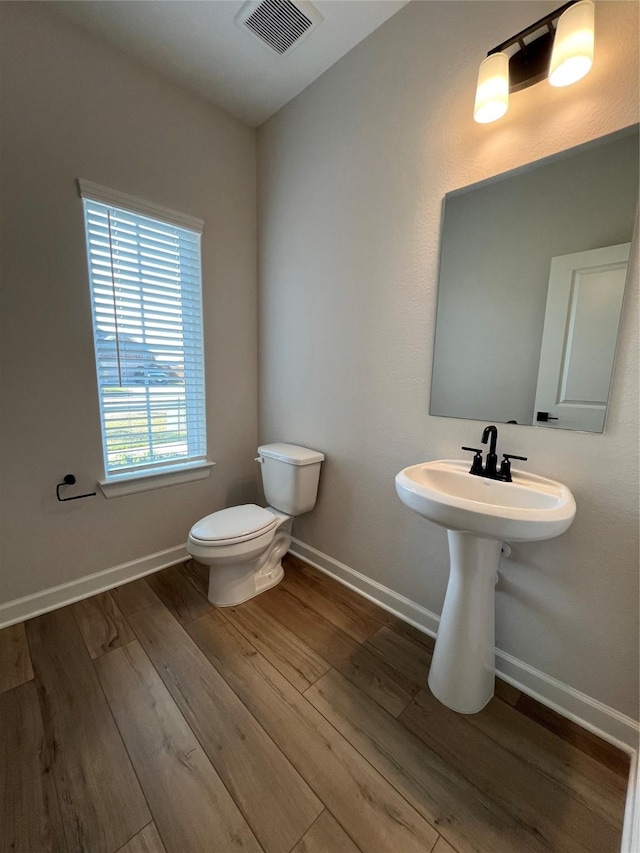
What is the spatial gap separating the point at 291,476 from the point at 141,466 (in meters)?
0.86

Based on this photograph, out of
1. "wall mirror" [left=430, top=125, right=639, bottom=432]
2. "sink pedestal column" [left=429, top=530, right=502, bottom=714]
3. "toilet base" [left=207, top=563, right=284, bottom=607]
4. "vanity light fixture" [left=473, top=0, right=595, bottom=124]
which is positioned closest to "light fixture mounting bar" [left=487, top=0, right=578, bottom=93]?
"vanity light fixture" [left=473, top=0, right=595, bottom=124]

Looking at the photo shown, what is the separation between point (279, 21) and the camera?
1418 millimetres

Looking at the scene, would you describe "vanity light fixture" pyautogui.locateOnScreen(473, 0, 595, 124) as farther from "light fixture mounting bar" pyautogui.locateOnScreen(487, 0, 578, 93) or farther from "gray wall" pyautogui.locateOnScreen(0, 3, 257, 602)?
"gray wall" pyautogui.locateOnScreen(0, 3, 257, 602)

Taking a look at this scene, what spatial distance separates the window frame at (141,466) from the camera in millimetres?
1583

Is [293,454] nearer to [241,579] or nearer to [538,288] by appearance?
[241,579]

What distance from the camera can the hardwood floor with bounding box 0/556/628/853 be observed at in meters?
0.88

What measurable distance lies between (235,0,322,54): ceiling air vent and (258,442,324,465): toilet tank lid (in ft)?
6.29

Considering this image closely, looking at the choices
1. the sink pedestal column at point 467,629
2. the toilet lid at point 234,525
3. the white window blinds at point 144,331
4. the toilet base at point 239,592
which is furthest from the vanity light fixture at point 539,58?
the toilet base at point 239,592

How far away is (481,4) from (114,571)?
2.92 m

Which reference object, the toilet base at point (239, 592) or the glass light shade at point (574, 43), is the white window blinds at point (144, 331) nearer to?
the toilet base at point (239, 592)

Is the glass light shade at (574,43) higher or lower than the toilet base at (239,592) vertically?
higher

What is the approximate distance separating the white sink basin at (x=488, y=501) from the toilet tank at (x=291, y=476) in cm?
70

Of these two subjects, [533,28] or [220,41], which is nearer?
[533,28]

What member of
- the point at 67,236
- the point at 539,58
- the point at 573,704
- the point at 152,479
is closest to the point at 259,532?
the point at 152,479
